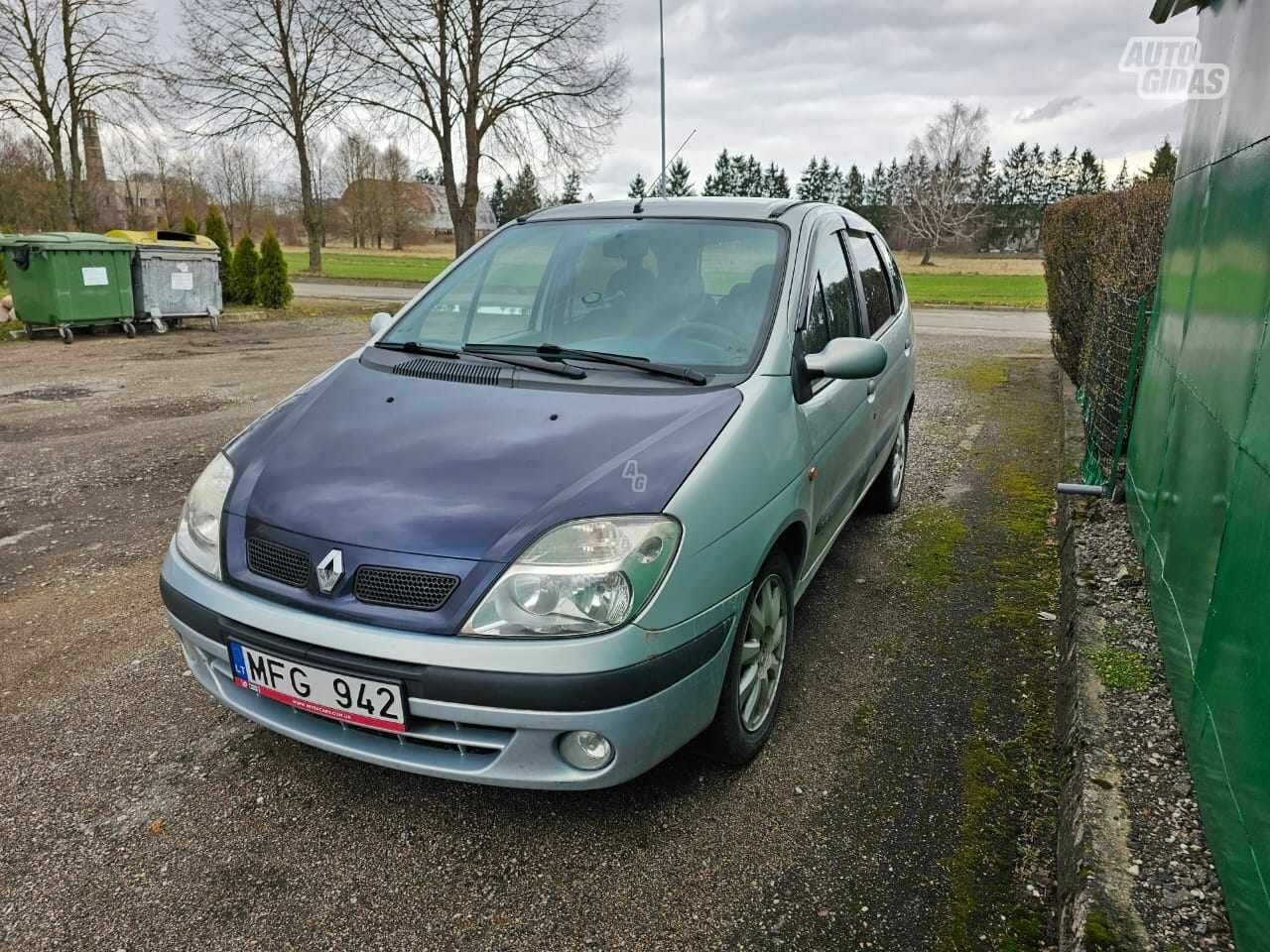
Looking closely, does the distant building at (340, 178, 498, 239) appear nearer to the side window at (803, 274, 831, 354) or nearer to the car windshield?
the car windshield

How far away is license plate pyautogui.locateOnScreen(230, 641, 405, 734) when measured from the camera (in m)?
2.19

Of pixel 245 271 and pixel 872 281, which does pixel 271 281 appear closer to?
pixel 245 271

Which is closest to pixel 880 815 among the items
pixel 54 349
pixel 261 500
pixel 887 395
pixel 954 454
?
pixel 261 500

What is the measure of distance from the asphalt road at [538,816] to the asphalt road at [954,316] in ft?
48.8

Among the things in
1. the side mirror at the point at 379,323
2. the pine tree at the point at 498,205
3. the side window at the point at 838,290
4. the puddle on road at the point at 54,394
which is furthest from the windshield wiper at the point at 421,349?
the pine tree at the point at 498,205

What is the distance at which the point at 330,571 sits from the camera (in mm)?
2244

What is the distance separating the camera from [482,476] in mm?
2381

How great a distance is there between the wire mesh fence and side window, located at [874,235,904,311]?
1.30m

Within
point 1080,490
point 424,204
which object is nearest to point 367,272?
point 424,204

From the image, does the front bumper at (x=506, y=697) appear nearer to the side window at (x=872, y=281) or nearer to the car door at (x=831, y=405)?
the car door at (x=831, y=405)

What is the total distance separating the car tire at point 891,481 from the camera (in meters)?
5.09

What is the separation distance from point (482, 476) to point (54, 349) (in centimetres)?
1264

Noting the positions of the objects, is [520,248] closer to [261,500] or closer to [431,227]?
[261,500]

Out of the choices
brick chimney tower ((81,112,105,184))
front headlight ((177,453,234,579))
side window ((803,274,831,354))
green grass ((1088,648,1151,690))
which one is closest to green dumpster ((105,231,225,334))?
brick chimney tower ((81,112,105,184))
